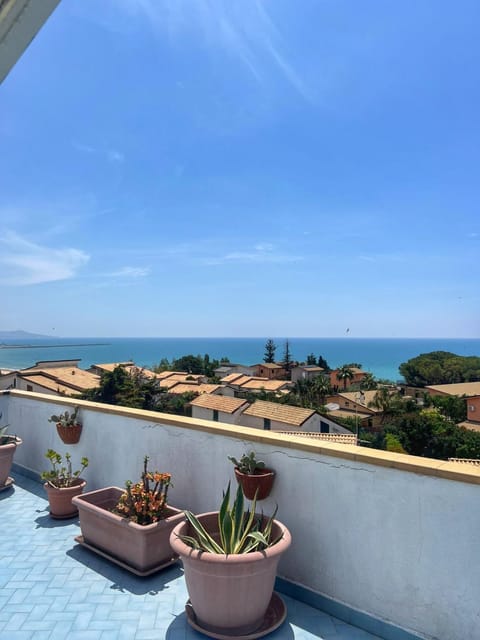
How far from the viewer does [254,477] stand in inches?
114

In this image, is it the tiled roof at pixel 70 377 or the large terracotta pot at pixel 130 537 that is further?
the tiled roof at pixel 70 377

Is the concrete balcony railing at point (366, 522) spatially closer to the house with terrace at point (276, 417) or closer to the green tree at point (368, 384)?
the house with terrace at point (276, 417)

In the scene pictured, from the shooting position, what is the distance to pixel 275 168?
14773 mm

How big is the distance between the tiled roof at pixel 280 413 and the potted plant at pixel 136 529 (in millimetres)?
25051

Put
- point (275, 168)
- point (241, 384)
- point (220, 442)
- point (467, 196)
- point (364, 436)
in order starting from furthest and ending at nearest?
1. point (241, 384)
2. point (364, 436)
3. point (467, 196)
4. point (275, 168)
5. point (220, 442)

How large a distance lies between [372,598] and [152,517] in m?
1.71

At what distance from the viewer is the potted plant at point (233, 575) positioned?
7.50ft

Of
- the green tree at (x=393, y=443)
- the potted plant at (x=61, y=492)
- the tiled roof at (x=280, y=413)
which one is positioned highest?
the potted plant at (x=61, y=492)

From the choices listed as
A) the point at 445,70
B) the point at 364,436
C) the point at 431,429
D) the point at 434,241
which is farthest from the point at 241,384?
the point at 445,70

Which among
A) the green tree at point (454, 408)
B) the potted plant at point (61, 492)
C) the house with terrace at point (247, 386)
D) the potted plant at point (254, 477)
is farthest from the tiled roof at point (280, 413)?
the green tree at point (454, 408)

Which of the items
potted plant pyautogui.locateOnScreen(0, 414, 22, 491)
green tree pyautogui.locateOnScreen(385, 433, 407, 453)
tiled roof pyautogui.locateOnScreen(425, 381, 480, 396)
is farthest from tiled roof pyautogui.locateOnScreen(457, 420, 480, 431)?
potted plant pyautogui.locateOnScreen(0, 414, 22, 491)

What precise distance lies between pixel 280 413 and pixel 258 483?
26521 millimetres

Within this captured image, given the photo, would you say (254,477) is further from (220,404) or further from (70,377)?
(70,377)

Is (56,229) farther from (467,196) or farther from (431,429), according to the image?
(431,429)
